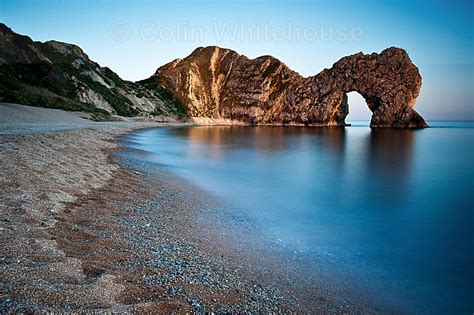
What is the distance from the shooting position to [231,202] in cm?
1037

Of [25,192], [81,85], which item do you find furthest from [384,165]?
[81,85]

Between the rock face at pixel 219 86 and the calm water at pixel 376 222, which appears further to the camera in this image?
the rock face at pixel 219 86

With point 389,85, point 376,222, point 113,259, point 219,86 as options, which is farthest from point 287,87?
point 113,259

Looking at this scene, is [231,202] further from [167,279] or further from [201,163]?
[201,163]

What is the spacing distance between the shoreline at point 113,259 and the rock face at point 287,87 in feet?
419

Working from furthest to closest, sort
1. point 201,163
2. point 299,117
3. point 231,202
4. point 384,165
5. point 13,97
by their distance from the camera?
1. point 299,117
2. point 13,97
3. point 384,165
4. point 201,163
5. point 231,202

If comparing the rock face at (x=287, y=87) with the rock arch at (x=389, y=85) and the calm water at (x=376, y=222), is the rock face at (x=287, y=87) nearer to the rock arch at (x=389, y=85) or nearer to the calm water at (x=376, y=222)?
the rock arch at (x=389, y=85)

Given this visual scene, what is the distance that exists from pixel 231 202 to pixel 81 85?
2726 inches

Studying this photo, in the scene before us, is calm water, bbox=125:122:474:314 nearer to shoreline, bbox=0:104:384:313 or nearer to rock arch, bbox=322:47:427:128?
shoreline, bbox=0:104:384:313

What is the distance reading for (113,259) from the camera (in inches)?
171

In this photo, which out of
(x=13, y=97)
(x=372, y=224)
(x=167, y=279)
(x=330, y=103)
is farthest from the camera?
(x=330, y=103)

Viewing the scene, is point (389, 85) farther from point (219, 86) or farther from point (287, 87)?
point (219, 86)

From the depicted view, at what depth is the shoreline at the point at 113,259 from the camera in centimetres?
319

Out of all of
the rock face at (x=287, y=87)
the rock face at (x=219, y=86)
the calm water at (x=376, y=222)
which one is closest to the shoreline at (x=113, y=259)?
the calm water at (x=376, y=222)
